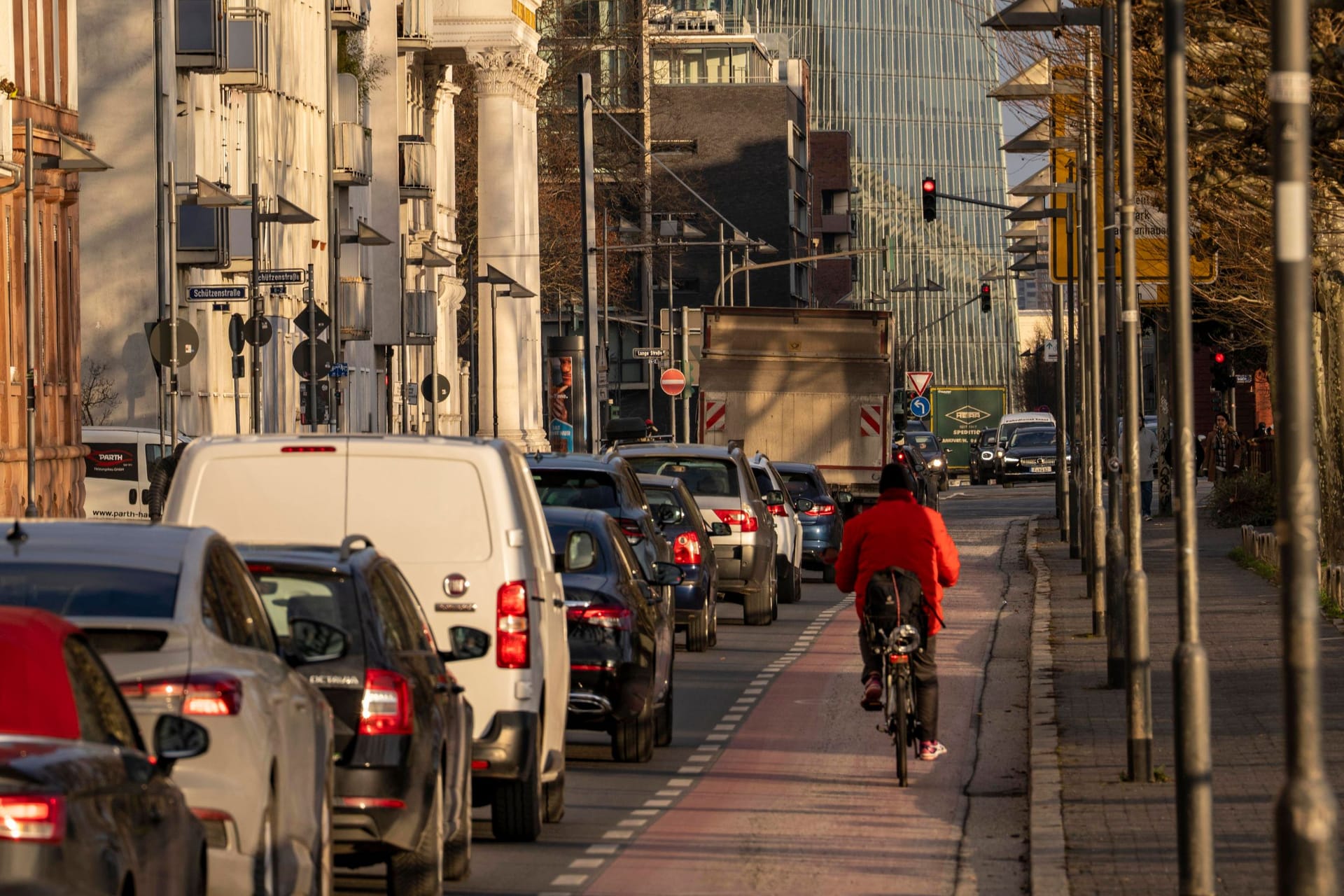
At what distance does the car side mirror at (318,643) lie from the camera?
10.2 metres

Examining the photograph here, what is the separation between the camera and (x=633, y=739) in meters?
16.5

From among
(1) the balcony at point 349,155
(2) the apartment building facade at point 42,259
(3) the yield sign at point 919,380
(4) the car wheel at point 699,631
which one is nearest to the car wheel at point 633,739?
(4) the car wheel at point 699,631

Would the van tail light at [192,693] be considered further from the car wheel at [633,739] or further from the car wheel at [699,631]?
the car wheel at [699,631]

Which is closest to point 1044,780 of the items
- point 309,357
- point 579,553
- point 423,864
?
point 579,553

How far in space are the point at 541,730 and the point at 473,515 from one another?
1114 millimetres

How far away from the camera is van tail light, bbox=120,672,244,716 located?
815cm

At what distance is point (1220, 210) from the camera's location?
93.0 ft

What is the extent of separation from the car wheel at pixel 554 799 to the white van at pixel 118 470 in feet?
73.1

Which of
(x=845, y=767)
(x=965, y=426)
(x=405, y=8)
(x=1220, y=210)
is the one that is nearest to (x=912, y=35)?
(x=965, y=426)

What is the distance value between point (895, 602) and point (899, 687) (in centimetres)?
52

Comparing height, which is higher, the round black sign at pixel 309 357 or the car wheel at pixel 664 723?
the round black sign at pixel 309 357

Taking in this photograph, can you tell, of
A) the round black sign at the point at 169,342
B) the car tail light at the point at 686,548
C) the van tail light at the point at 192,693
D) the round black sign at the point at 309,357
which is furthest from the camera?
the round black sign at the point at 309,357

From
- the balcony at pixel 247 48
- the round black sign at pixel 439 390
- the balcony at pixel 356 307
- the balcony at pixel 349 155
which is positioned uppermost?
the balcony at pixel 247 48

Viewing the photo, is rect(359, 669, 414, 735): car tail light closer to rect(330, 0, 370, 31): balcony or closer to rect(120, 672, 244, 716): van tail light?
rect(120, 672, 244, 716): van tail light
